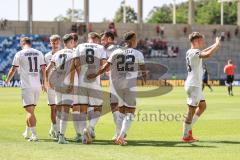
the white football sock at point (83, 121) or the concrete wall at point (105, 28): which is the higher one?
the concrete wall at point (105, 28)

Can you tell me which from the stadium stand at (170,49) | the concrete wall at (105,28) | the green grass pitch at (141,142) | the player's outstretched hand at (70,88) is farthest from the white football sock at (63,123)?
the concrete wall at (105,28)

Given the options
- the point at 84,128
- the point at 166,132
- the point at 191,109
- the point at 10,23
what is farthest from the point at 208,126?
the point at 10,23

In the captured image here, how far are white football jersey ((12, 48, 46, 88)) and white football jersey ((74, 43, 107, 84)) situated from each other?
1.21 m

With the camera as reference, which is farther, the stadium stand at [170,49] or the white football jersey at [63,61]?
the stadium stand at [170,49]

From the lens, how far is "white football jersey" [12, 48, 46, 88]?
1578cm

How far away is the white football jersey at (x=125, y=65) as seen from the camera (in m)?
14.8

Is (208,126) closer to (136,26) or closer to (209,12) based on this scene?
(136,26)

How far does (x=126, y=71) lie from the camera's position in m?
15.0

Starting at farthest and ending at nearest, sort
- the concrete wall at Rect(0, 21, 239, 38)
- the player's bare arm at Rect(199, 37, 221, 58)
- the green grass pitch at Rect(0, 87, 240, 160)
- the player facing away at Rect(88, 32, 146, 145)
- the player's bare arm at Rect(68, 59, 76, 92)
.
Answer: the concrete wall at Rect(0, 21, 239, 38)
the player's bare arm at Rect(68, 59, 76, 92)
the player facing away at Rect(88, 32, 146, 145)
the player's bare arm at Rect(199, 37, 221, 58)
the green grass pitch at Rect(0, 87, 240, 160)

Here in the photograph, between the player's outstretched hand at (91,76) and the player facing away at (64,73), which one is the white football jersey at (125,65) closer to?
the player's outstretched hand at (91,76)

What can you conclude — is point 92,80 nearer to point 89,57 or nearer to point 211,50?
point 89,57

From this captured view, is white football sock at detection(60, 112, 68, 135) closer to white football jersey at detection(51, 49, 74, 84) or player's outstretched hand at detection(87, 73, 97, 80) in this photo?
white football jersey at detection(51, 49, 74, 84)

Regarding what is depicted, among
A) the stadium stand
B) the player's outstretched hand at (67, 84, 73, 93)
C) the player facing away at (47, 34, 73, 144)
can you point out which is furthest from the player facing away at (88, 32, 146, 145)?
the stadium stand

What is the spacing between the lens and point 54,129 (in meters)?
16.1
